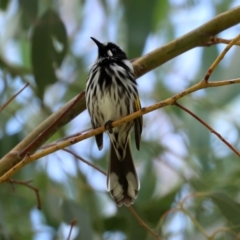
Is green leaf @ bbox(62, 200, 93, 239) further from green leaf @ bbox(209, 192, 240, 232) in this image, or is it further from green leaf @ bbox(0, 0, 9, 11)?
green leaf @ bbox(0, 0, 9, 11)

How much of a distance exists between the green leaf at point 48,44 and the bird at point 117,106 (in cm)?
14

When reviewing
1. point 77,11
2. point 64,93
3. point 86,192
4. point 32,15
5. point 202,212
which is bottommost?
point 202,212

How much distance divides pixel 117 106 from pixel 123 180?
0.74ft

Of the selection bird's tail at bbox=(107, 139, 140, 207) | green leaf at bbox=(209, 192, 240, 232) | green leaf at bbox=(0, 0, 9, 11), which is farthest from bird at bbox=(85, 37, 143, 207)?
green leaf at bbox=(0, 0, 9, 11)

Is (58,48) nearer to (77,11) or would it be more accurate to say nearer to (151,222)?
(151,222)

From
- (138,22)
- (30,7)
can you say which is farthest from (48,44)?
(138,22)

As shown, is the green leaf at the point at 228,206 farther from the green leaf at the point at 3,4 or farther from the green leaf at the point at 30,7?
the green leaf at the point at 3,4

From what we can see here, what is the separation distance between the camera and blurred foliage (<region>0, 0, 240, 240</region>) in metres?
1.87

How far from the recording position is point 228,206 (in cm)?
169

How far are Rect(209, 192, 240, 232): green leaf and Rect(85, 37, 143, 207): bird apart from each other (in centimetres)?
23

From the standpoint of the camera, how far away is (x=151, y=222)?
207 centimetres

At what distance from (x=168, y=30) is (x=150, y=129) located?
0.53m

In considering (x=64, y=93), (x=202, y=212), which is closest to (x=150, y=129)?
(x=64, y=93)

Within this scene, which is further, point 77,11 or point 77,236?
point 77,11
